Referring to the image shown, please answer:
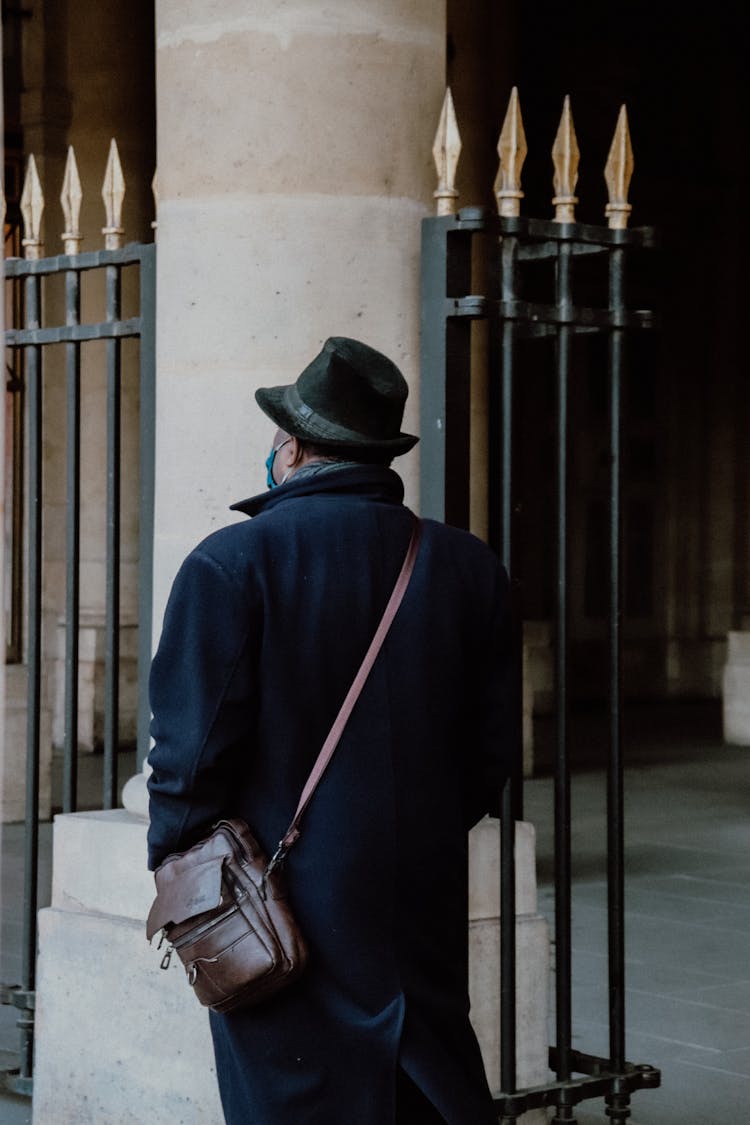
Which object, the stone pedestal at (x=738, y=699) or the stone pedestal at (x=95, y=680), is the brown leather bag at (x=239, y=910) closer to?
Result: the stone pedestal at (x=95, y=680)

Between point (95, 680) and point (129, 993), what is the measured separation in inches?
375

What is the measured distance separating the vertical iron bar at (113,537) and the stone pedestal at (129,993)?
181mm

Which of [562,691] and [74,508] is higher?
[74,508]

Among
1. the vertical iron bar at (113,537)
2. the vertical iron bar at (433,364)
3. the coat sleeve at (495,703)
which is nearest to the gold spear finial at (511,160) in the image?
the vertical iron bar at (433,364)

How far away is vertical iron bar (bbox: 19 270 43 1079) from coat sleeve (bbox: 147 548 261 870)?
194 cm

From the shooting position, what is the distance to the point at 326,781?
303 centimetres

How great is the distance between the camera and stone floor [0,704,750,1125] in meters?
5.33

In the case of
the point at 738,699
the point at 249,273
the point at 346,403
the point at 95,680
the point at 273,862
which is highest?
the point at 249,273

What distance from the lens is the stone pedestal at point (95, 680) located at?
13.7m

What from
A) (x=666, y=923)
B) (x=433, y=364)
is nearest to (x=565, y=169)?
(x=433, y=364)

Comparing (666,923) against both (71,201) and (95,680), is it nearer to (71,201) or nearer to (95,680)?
(71,201)

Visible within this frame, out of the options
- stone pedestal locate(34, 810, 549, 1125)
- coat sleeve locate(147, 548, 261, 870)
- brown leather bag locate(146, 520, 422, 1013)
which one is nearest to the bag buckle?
brown leather bag locate(146, 520, 422, 1013)

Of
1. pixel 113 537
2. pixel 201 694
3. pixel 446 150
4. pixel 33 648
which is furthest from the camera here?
pixel 33 648

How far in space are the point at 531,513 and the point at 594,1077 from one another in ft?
46.6
